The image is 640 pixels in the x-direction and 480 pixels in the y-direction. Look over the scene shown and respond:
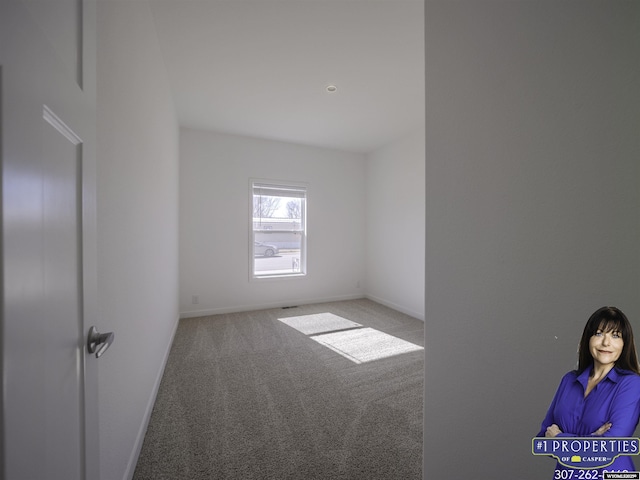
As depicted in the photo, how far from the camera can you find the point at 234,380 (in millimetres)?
2414

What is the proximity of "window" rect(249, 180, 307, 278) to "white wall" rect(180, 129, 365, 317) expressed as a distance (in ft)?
0.40

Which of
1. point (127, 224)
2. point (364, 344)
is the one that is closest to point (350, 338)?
point (364, 344)

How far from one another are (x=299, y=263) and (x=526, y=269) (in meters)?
4.38

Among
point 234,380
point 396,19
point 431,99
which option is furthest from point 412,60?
point 234,380

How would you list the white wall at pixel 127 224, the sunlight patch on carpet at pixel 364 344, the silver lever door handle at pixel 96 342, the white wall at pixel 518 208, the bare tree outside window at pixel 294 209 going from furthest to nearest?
1. the bare tree outside window at pixel 294 209
2. the sunlight patch on carpet at pixel 364 344
3. the white wall at pixel 127 224
4. the silver lever door handle at pixel 96 342
5. the white wall at pixel 518 208

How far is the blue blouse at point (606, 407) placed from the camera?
17.9 inches

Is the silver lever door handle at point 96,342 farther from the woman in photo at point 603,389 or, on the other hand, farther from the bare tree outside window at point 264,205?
the bare tree outside window at point 264,205

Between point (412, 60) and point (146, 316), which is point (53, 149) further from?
point (412, 60)

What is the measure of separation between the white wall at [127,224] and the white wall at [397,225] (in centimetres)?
334

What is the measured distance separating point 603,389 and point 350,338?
3.08 metres

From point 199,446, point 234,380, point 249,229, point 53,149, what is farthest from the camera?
point 249,229

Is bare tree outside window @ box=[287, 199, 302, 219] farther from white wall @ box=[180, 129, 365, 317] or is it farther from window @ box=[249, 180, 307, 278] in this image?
white wall @ box=[180, 129, 365, 317]
